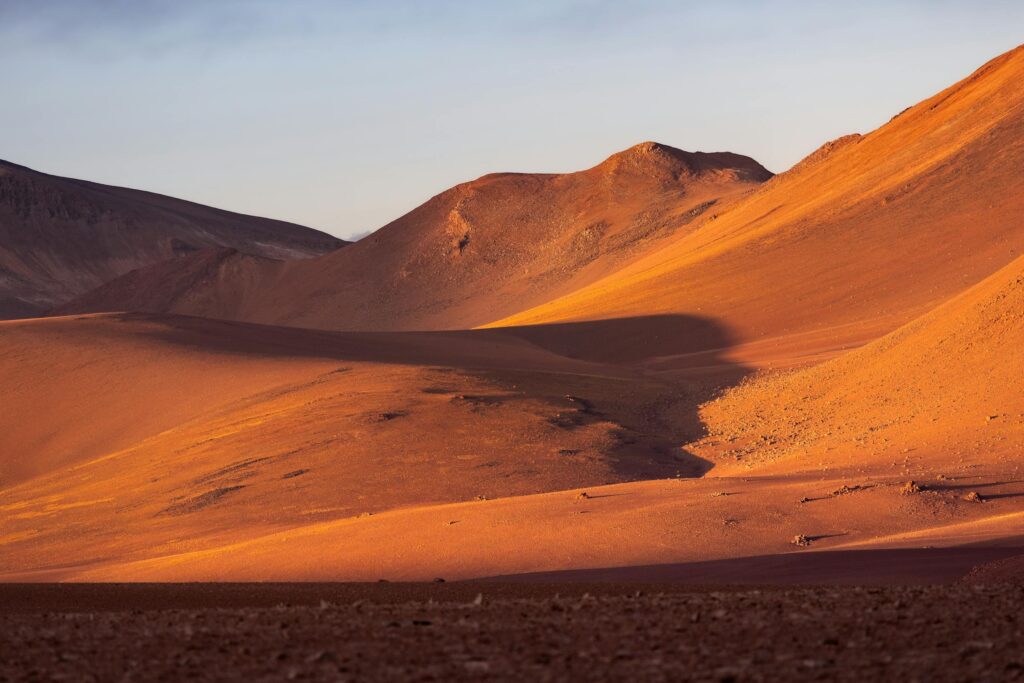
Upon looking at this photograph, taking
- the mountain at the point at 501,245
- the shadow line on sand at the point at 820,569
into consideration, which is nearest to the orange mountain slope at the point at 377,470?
the shadow line on sand at the point at 820,569

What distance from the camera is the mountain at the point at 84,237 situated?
384 ft

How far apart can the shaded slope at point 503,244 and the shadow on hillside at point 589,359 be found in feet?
87.1

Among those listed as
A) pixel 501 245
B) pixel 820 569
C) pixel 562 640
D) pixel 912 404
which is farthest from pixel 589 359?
pixel 501 245

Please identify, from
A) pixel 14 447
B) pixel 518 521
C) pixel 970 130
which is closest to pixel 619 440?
pixel 518 521

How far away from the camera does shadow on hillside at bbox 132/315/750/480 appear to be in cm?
2559

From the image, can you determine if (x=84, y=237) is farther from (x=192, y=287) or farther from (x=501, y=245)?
(x=501, y=245)

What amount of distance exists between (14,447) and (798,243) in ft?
89.6

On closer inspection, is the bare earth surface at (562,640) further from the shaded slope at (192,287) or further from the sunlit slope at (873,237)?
the shaded slope at (192,287)

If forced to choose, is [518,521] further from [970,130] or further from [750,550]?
[970,130]

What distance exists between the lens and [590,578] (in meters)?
12.3

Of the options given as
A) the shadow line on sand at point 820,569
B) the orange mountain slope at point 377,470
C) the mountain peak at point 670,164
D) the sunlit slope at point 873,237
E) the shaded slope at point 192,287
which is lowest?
the shadow line on sand at point 820,569

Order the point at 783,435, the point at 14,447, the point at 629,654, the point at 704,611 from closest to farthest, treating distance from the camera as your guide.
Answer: the point at 629,654 < the point at 704,611 < the point at 783,435 < the point at 14,447

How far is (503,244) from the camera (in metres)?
80.7

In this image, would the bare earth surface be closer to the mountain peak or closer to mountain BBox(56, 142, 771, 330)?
mountain BBox(56, 142, 771, 330)
